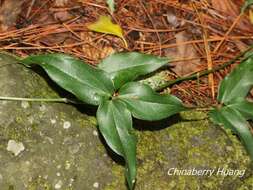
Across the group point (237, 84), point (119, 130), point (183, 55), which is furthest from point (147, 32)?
point (119, 130)

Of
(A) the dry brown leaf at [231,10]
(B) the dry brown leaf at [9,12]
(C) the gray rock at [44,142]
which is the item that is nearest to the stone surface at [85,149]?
(C) the gray rock at [44,142]

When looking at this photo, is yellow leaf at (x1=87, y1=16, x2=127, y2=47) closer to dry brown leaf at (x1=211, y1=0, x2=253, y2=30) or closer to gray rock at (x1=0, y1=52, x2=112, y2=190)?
gray rock at (x1=0, y1=52, x2=112, y2=190)

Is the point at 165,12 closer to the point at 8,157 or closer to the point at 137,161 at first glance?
the point at 137,161

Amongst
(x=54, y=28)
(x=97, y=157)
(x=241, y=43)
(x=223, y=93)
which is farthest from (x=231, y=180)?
(x=54, y=28)

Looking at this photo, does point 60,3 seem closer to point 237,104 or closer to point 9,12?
point 9,12

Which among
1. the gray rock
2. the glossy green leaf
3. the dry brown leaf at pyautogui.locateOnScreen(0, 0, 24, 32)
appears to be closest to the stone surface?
the gray rock

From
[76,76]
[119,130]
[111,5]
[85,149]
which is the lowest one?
[85,149]
